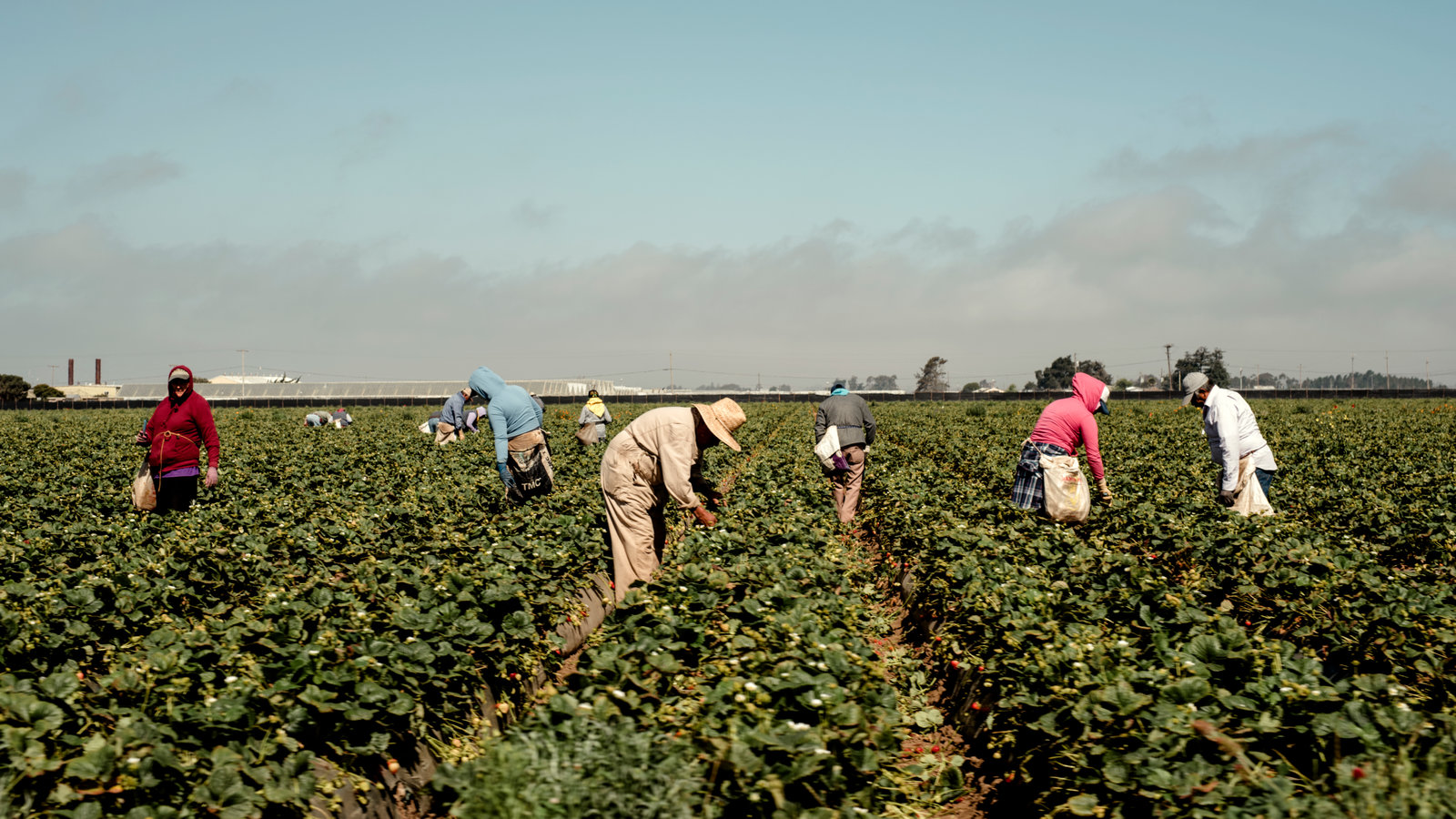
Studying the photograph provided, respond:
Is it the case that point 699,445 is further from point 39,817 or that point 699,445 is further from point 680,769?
point 39,817

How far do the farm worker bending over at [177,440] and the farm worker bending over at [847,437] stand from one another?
6243 mm

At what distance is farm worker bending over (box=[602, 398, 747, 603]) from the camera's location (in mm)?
6496

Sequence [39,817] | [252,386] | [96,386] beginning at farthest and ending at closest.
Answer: [96,386]
[252,386]
[39,817]

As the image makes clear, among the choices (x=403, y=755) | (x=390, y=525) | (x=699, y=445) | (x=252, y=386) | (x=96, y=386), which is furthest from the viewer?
(x=96, y=386)

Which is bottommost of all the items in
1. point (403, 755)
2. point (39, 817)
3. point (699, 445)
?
point (403, 755)

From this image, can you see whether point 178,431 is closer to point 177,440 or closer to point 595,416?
point 177,440

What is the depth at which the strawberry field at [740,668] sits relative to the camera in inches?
121

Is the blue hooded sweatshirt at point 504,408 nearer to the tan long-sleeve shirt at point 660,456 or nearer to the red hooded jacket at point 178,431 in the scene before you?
the red hooded jacket at point 178,431

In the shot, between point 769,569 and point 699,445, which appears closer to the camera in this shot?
point 769,569

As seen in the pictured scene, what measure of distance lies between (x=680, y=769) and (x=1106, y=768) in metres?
1.58

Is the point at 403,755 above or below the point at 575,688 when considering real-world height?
below

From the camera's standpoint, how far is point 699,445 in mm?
6871

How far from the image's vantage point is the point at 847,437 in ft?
34.3

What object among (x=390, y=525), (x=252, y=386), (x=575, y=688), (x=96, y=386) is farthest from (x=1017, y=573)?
(x=96, y=386)
